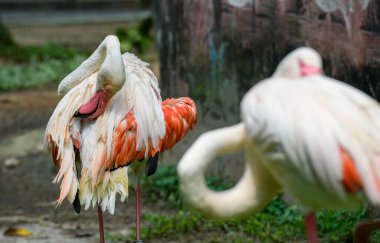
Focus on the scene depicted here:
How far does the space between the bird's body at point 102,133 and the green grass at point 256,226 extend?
53.5 inches

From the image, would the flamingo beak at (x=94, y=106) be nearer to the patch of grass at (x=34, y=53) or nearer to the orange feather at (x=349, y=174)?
the orange feather at (x=349, y=174)

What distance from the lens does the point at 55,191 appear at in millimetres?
8047

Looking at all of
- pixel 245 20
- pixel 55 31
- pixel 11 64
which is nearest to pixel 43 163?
pixel 245 20

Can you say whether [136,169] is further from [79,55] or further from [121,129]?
[79,55]

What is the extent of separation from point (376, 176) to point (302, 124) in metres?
0.35

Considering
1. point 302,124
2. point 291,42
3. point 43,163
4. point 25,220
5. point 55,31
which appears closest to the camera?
point 302,124

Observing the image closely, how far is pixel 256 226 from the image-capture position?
664 cm

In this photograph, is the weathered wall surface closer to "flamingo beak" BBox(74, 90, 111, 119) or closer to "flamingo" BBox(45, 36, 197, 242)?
"flamingo" BBox(45, 36, 197, 242)

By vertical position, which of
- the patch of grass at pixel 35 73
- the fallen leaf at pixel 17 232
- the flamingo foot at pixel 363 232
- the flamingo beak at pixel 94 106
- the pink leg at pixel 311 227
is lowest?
the fallen leaf at pixel 17 232

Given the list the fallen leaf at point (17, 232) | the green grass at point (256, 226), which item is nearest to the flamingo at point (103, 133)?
the green grass at point (256, 226)

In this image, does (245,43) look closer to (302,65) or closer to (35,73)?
(302,65)

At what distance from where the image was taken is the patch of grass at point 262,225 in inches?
250

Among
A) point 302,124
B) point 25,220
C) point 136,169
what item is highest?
point 302,124

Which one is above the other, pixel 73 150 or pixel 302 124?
pixel 302 124
